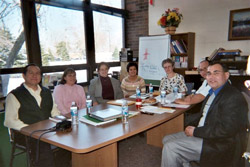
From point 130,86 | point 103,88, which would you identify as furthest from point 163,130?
point 103,88

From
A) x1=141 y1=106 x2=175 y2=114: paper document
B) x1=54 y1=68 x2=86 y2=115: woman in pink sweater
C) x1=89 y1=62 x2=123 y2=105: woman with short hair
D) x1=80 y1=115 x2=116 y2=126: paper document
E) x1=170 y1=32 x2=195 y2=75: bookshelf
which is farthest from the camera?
x1=170 y1=32 x2=195 y2=75: bookshelf

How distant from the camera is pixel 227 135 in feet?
5.09

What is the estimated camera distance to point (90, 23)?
14.6 feet

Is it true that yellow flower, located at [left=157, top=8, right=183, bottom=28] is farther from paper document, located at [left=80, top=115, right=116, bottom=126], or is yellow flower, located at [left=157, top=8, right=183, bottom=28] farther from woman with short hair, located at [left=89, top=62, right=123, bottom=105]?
paper document, located at [left=80, top=115, right=116, bottom=126]

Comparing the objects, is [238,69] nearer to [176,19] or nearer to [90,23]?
[176,19]

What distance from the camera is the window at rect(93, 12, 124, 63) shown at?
4691 millimetres

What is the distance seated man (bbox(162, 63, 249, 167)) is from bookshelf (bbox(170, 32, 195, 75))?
8.26 ft

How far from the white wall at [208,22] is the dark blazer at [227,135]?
2.70m

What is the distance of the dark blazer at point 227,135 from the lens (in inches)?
60.9

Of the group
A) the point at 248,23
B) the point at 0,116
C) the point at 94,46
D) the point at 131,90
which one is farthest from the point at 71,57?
the point at 248,23

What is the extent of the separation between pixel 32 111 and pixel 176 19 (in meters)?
3.32

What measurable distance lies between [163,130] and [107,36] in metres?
2.97

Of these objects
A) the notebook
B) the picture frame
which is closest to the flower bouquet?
the picture frame

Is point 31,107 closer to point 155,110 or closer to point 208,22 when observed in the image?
point 155,110
